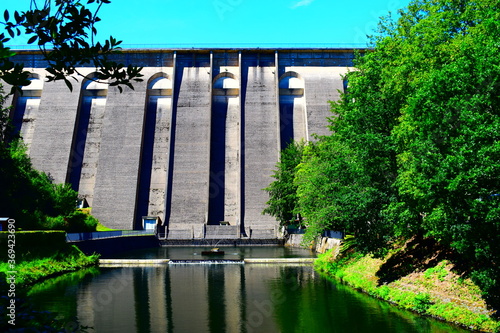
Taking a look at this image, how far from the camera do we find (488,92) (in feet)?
40.4

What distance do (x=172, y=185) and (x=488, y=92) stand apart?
46.8 metres

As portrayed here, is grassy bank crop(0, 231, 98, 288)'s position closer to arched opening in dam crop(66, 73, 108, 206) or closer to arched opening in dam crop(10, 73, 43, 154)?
arched opening in dam crop(66, 73, 108, 206)

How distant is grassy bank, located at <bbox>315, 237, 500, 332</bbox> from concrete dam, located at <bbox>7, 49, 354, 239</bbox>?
1166 inches

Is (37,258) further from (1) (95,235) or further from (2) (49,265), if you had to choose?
(1) (95,235)

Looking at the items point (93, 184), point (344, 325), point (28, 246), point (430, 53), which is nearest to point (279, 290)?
point (344, 325)

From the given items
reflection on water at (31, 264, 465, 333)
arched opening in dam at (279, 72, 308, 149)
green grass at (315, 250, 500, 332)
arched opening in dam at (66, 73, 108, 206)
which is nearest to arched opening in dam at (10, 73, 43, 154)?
arched opening in dam at (66, 73, 108, 206)

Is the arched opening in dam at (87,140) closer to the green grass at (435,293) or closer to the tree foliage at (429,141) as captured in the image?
the tree foliage at (429,141)

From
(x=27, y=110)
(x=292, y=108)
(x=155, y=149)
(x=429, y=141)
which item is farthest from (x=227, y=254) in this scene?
(x=27, y=110)

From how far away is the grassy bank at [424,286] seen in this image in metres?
13.3

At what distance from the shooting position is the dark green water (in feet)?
46.2

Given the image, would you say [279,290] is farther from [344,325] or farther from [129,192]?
[129,192]

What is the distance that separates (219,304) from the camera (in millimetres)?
17594

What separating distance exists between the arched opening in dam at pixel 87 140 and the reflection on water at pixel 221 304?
115 feet

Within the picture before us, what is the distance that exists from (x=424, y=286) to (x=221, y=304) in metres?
8.54
